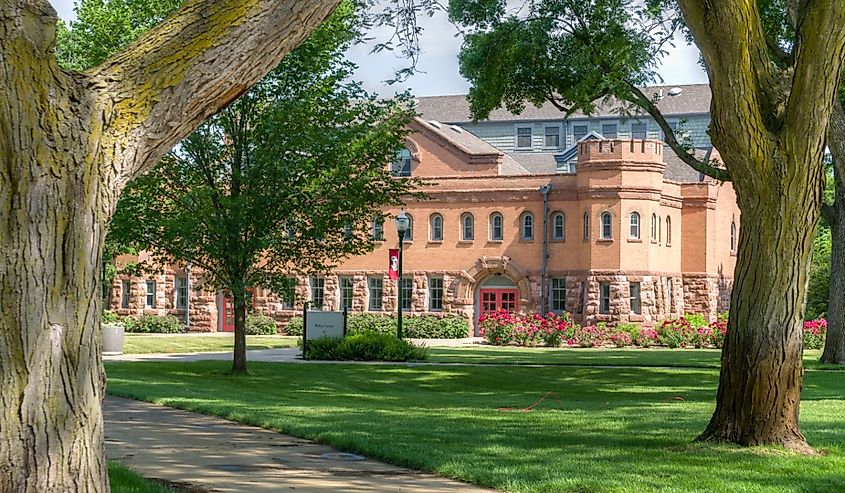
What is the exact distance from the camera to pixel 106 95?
256 inches

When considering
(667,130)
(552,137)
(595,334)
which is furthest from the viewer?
(552,137)

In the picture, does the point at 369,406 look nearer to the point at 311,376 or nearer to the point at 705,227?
the point at 311,376

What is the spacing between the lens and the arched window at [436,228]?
178 feet

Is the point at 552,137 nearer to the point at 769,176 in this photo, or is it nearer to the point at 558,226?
the point at 558,226

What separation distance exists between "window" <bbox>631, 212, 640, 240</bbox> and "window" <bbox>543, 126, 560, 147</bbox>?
17.1m

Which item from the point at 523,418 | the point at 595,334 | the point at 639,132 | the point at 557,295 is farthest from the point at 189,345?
the point at 639,132

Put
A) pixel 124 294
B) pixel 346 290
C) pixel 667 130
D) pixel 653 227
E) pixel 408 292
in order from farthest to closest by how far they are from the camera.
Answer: pixel 124 294, pixel 346 290, pixel 408 292, pixel 653 227, pixel 667 130

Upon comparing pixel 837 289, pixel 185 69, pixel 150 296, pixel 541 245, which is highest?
pixel 541 245

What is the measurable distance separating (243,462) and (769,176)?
5.66 metres

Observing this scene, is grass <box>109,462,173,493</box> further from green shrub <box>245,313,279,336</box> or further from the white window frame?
the white window frame

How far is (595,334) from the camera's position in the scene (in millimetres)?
47188

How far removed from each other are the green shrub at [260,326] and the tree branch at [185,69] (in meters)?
48.8

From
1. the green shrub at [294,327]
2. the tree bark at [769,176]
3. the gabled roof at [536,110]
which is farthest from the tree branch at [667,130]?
the gabled roof at [536,110]

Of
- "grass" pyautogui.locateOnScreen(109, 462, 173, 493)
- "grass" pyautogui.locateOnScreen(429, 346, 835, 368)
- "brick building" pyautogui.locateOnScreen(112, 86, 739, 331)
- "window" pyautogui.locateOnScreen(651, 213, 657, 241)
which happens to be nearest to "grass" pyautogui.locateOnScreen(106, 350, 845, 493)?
"grass" pyautogui.locateOnScreen(109, 462, 173, 493)
